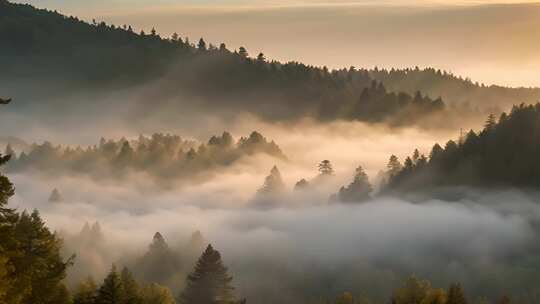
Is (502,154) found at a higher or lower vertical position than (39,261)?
higher

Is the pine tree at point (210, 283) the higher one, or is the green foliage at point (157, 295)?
the green foliage at point (157, 295)

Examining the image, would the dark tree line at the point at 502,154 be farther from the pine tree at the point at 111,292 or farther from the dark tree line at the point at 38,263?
the pine tree at the point at 111,292

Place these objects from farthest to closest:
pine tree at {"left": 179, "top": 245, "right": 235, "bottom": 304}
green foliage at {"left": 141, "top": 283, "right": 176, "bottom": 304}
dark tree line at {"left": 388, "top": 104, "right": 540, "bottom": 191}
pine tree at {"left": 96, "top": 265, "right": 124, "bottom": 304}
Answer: dark tree line at {"left": 388, "top": 104, "right": 540, "bottom": 191} < green foliage at {"left": 141, "top": 283, "right": 176, "bottom": 304} < pine tree at {"left": 179, "top": 245, "right": 235, "bottom": 304} < pine tree at {"left": 96, "top": 265, "right": 124, "bottom": 304}

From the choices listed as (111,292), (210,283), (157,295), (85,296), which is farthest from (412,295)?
(111,292)

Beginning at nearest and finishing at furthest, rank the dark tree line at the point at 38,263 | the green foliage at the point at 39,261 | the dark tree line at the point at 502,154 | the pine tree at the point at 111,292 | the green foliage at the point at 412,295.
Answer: the dark tree line at the point at 38,263 < the green foliage at the point at 39,261 < the pine tree at the point at 111,292 < the green foliage at the point at 412,295 < the dark tree line at the point at 502,154

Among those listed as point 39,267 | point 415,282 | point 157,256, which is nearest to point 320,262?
point 157,256

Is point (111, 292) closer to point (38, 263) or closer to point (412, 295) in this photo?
point (38, 263)

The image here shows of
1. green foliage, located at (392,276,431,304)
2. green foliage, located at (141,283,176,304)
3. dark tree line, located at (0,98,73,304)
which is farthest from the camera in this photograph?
green foliage, located at (392,276,431,304)

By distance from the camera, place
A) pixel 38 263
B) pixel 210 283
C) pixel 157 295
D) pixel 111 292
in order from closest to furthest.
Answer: pixel 111 292
pixel 38 263
pixel 210 283
pixel 157 295

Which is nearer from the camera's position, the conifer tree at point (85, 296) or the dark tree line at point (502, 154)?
the conifer tree at point (85, 296)

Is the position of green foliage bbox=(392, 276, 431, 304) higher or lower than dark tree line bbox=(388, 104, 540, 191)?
lower

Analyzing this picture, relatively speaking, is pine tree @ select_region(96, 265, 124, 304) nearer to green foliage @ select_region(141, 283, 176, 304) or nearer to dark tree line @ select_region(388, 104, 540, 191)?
green foliage @ select_region(141, 283, 176, 304)

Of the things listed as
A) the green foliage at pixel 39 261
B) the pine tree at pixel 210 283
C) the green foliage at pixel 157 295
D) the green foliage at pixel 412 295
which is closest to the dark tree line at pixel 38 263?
the green foliage at pixel 39 261

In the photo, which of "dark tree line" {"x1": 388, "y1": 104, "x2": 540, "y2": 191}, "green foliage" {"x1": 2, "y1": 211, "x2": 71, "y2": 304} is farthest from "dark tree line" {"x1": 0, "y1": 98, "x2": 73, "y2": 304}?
"dark tree line" {"x1": 388, "y1": 104, "x2": 540, "y2": 191}
